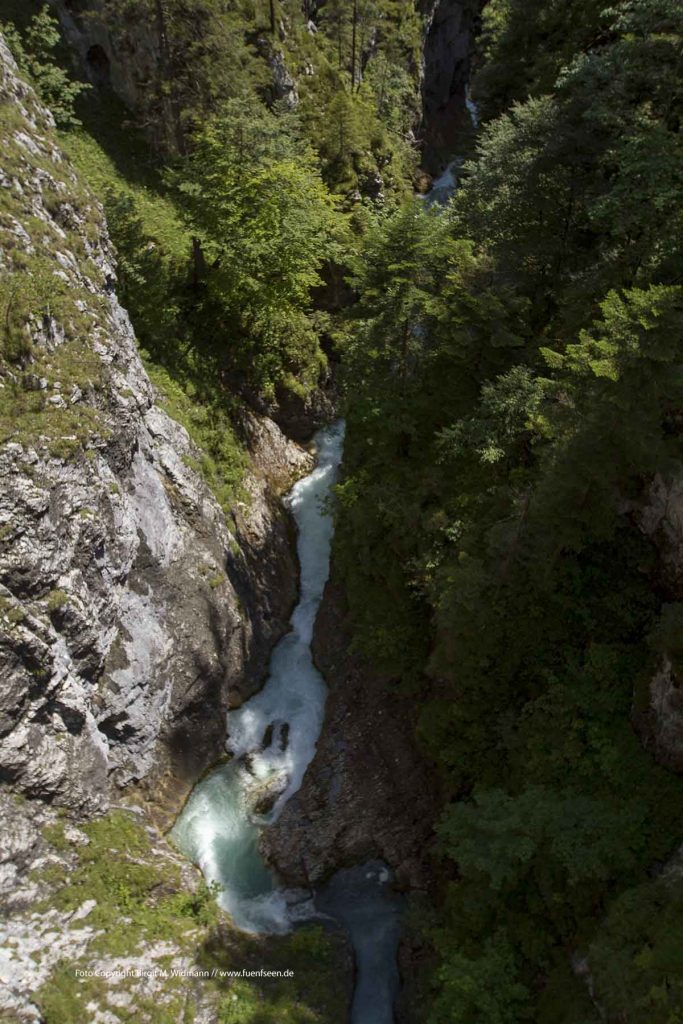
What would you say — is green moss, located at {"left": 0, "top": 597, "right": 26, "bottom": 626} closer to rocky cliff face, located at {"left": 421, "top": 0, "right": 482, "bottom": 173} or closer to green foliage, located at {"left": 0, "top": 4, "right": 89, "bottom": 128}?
green foliage, located at {"left": 0, "top": 4, "right": 89, "bottom": 128}

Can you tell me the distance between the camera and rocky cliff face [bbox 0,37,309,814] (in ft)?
43.7

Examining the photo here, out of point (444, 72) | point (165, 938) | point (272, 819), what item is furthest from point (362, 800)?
point (444, 72)

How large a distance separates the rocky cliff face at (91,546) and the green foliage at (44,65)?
3.97 meters

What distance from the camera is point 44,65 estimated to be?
80.1 feet

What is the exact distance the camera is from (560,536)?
40.7ft

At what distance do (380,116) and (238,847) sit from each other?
41.9m

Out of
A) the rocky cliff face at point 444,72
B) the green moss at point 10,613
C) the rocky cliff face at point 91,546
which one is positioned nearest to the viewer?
the green moss at point 10,613

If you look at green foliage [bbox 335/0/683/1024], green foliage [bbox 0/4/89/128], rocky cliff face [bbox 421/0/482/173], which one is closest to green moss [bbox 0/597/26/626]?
green foliage [bbox 335/0/683/1024]

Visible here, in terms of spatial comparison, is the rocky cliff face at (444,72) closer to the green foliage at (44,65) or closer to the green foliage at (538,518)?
the green foliage at (44,65)

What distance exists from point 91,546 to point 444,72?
174ft

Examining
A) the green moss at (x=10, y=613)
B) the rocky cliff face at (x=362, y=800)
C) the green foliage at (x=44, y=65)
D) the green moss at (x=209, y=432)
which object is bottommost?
the rocky cliff face at (x=362, y=800)

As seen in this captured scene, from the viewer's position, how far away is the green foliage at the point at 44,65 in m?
22.9


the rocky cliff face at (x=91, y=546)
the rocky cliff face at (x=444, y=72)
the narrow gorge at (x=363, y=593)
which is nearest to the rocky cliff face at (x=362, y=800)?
the narrow gorge at (x=363, y=593)

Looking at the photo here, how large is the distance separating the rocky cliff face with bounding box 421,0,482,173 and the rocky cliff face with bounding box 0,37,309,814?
1441 inches
